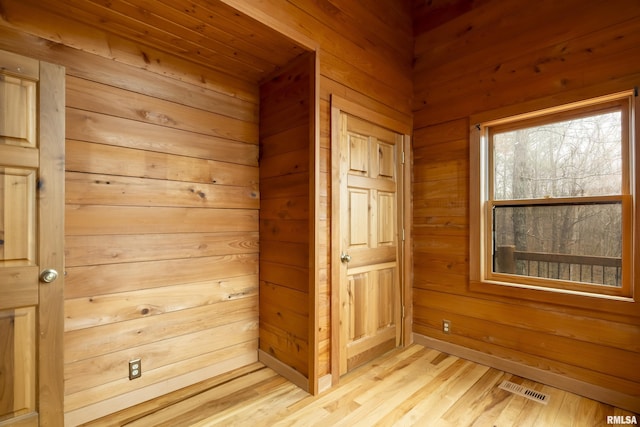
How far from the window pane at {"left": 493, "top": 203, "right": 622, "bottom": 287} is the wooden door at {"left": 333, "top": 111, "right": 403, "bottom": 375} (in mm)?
882

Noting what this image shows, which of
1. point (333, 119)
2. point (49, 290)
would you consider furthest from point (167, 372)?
point (333, 119)

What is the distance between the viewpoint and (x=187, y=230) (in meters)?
2.20

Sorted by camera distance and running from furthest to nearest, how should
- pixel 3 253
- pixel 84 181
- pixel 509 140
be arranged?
pixel 509 140, pixel 84 181, pixel 3 253

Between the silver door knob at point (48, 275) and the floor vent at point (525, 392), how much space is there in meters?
2.88

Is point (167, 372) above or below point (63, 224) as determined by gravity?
below

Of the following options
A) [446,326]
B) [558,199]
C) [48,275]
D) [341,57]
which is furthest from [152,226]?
[558,199]

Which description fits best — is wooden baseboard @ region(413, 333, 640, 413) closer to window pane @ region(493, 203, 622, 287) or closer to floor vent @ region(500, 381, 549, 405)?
floor vent @ region(500, 381, 549, 405)

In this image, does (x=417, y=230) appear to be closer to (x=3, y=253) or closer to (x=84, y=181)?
(x=84, y=181)

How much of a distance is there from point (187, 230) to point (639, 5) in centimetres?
327

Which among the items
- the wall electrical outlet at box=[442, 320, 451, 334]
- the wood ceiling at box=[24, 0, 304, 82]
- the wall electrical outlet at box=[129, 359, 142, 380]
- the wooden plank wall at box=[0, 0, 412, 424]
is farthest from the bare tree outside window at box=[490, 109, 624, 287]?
the wall electrical outlet at box=[129, 359, 142, 380]

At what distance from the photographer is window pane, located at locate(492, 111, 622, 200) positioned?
6.84 feet

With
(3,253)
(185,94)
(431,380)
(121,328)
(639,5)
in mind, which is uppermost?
(639,5)

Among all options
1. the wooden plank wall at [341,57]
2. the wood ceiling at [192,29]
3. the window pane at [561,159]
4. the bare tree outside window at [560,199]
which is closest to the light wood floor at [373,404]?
the wooden plank wall at [341,57]

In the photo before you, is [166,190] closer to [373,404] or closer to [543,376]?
[373,404]
